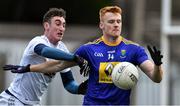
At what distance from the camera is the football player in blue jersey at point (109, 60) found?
942 centimetres

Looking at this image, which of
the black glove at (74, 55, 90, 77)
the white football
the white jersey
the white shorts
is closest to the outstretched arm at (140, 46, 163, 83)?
the white football

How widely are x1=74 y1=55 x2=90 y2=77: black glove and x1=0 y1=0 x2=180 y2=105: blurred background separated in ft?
26.5

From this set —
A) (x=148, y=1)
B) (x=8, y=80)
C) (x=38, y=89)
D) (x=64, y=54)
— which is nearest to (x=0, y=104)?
(x=38, y=89)

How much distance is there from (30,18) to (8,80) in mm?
4153

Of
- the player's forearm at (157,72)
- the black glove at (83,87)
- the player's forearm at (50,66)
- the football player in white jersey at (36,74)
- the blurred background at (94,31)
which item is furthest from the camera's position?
the blurred background at (94,31)

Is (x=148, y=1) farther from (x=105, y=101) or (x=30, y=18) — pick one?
(x=105, y=101)

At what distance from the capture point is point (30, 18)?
76.4ft

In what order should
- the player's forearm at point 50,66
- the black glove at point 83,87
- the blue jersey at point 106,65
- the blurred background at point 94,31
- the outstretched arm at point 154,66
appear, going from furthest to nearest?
the blurred background at point 94,31 < the black glove at point 83,87 < the player's forearm at point 50,66 < the blue jersey at point 106,65 < the outstretched arm at point 154,66

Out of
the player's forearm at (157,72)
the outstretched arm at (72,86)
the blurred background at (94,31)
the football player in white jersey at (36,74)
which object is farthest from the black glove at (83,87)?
the blurred background at (94,31)

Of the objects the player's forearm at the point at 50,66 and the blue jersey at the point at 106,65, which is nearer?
the blue jersey at the point at 106,65

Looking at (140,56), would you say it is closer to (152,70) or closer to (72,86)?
(152,70)

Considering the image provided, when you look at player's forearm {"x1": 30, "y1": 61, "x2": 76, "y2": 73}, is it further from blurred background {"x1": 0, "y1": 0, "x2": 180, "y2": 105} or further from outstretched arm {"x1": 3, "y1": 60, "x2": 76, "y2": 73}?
blurred background {"x1": 0, "y1": 0, "x2": 180, "y2": 105}

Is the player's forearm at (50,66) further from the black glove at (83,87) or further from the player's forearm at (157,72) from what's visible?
the player's forearm at (157,72)

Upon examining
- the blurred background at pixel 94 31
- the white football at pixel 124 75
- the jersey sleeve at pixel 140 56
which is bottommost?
the blurred background at pixel 94 31
